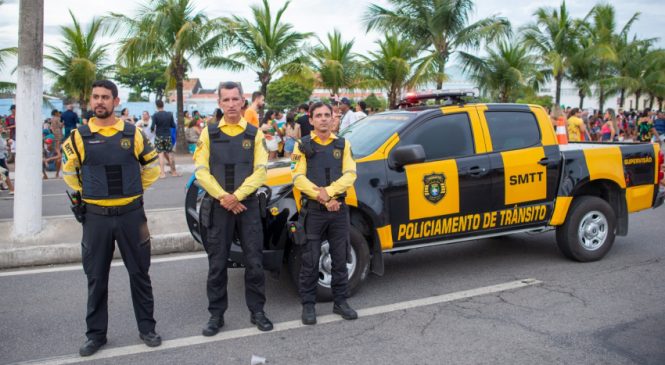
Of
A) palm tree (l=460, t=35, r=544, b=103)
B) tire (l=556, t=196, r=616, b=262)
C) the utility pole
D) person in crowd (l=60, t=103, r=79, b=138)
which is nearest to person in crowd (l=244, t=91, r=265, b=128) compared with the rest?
the utility pole

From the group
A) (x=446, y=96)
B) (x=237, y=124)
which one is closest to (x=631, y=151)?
(x=446, y=96)

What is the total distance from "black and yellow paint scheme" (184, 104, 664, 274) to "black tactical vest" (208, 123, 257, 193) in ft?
1.97

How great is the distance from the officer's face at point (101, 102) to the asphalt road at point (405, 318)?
170cm

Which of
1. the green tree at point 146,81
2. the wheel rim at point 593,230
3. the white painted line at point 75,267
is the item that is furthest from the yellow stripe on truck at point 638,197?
the green tree at point 146,81

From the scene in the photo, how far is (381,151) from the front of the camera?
542 cm

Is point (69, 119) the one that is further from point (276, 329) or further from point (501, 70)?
point (501, 70)

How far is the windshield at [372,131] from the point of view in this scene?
219 inches

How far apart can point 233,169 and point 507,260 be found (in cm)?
364

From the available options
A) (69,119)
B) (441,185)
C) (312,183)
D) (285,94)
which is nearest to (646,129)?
(441,185)

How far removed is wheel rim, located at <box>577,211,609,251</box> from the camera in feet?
20.7

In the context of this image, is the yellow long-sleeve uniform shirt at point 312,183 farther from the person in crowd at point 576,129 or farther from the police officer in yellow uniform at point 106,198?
the person in crowd at point 576,129

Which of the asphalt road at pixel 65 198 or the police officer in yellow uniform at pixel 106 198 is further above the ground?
the police officer in yellow uniform at pixel 106 198

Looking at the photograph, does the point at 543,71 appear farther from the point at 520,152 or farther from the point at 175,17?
the point at 520,152

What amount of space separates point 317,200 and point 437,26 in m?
18.3
